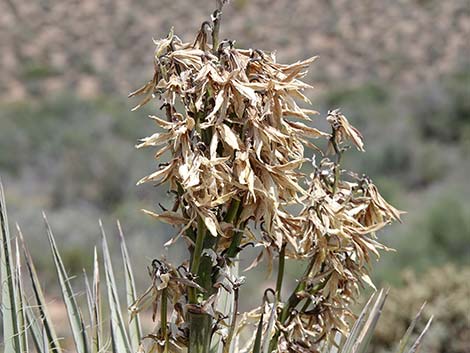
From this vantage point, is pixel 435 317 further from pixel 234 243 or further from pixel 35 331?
pixel 234 243

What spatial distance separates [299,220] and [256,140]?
0.71 ft

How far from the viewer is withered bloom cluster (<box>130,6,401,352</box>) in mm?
1370

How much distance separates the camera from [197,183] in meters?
1.33

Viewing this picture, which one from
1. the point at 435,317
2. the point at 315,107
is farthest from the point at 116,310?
the point at 315,107

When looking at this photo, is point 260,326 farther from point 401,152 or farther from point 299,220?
point 401,152

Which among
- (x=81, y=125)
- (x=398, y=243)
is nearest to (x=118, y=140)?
(x=81, y=125)

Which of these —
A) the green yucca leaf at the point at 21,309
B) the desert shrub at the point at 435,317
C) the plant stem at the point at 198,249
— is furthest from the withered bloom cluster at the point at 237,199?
the desert shrub at the point at 435,317

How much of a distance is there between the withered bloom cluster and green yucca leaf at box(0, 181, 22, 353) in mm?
328

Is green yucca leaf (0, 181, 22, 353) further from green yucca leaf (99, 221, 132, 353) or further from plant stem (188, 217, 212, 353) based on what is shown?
plant stem (188, 217, 212, 353)

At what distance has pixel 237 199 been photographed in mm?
1387

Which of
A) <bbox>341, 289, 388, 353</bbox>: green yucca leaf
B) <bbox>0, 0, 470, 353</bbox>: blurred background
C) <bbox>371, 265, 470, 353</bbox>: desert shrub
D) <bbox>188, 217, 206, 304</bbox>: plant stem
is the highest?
<bbox>0, 0, 470, 353</bbox>: blurred background

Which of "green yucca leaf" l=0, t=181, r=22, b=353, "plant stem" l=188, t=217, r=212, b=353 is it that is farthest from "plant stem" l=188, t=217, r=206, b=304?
"green yucca leaf" l=0, t=181, r=22, b=353

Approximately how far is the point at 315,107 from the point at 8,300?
50.0ft

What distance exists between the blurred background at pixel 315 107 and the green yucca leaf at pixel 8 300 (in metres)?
0.53
